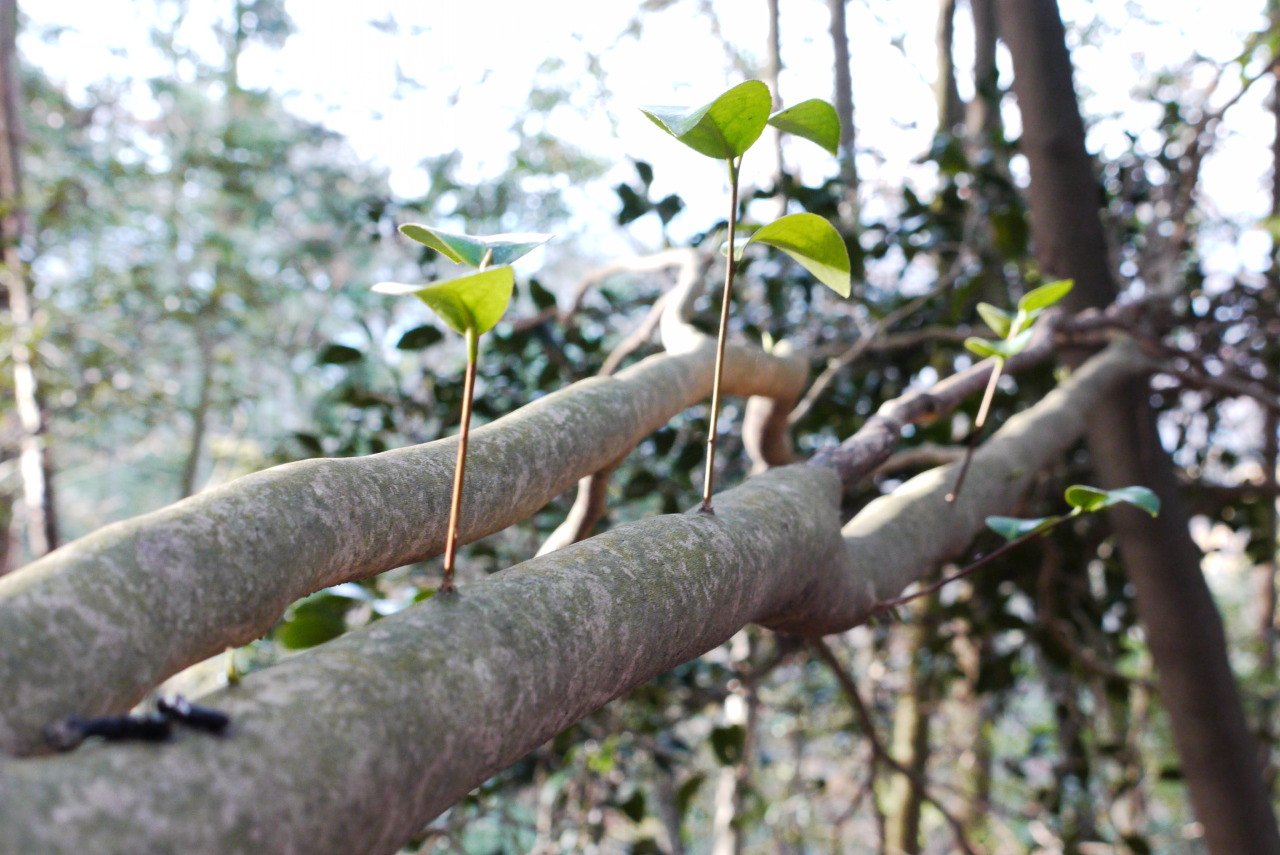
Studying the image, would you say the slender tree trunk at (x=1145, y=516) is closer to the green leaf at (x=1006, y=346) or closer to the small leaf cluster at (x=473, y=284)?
the green leaf at (x=1006, y=346)

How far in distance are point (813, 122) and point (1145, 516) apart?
1.63 meters

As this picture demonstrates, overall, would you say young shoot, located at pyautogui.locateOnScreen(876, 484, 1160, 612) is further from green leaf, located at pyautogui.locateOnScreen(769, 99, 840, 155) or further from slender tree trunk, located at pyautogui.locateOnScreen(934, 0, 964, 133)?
slender tree trunk, located at pyautogui.locateOnScreen(934, 0, 964, 133)

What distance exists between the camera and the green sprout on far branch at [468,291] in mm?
466

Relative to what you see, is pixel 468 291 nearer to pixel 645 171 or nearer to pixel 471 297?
pixel 471 297

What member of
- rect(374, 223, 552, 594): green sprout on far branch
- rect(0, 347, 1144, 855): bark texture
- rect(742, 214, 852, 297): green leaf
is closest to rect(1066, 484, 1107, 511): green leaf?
A: rect(0, 347, 1144, 855): bark texture

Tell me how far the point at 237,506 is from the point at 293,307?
9.64m

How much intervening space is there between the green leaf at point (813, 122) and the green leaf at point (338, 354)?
1.29 m

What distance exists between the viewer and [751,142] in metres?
0.61

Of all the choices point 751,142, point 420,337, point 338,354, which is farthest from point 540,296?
point 751,142

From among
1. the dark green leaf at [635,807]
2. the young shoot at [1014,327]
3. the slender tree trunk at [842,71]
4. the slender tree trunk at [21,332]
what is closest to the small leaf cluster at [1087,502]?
the young shoot at [1014,327]

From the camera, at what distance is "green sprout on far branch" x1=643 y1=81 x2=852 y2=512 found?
59 centimetres

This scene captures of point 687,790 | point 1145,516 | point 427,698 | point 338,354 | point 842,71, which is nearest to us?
point 427,698

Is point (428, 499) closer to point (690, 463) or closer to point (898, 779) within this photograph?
point (690, 463)

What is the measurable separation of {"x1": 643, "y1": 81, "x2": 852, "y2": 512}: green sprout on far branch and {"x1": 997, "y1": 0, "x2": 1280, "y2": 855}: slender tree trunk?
5.06 feet
